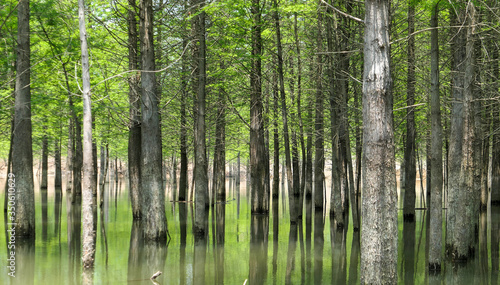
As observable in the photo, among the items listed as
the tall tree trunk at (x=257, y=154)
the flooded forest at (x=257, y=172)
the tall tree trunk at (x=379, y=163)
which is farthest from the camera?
the tall tree trunk at (x=257, y=154)

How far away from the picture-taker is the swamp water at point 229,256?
10.2 metres

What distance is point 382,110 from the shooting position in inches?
283

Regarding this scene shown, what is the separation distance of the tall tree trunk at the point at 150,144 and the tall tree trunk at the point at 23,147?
346 cm

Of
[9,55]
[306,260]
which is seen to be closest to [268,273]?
[306,260]

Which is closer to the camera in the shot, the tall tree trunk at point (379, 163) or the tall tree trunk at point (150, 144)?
the tall tree trunk at point (379, 163)

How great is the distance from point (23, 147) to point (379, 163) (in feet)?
37.5

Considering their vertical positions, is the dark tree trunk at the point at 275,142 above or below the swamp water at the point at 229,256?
above

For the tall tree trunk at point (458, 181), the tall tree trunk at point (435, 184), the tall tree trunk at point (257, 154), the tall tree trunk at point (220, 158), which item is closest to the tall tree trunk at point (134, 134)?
the tall tree trunk at point (257, 154)

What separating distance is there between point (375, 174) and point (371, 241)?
3.38 feet

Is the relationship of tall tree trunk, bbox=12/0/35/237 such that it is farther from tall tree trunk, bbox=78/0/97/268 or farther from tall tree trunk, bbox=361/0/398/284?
tall tree trunk, bbox=361/0/398/284

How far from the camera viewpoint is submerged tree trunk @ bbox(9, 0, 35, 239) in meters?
14.1

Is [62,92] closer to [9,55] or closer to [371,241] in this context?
[9,55]

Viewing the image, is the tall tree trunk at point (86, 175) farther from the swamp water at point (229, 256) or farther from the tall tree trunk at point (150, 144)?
the tall tree trunk at point (150, 144)

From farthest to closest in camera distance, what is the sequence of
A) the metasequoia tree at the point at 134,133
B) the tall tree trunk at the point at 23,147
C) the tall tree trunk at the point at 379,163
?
the metasequoia tree at the point at 134,133, the tall tree trunk at the point at 23,147, the tall tree trunk at the point at 379,163
